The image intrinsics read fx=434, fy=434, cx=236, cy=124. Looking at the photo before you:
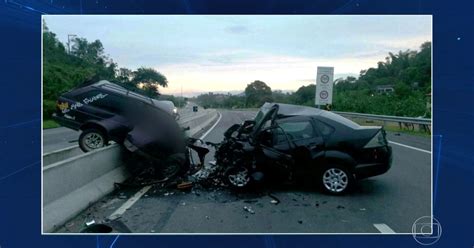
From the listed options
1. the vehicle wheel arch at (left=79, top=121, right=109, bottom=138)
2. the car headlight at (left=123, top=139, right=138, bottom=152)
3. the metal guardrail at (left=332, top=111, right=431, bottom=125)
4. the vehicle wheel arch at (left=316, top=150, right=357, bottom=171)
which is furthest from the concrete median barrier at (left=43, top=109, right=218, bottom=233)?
the metal guardrail at (left=332, top=111, right=431, bottom=125)

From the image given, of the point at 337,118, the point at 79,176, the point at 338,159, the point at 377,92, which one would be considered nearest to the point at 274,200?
the point at 338,159

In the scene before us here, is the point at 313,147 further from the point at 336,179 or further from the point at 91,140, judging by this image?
the point at 91,140

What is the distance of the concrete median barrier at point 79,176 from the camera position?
3.16 meters

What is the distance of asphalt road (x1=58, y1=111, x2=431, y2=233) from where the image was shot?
A: 310cm

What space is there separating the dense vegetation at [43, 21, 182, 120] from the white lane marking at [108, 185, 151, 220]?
871 millimetres

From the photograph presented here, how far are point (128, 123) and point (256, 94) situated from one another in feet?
4.09

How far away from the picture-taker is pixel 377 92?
130 inches

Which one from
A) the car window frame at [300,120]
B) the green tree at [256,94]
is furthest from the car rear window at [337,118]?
the green tree at [256,94]

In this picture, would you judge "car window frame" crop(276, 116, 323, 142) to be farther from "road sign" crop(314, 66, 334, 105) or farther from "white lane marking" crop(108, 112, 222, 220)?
"white lane marking" crop(108, 112, 222, 220)

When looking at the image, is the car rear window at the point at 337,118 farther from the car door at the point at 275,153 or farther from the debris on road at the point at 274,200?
the debris on road at the point at 274,200
